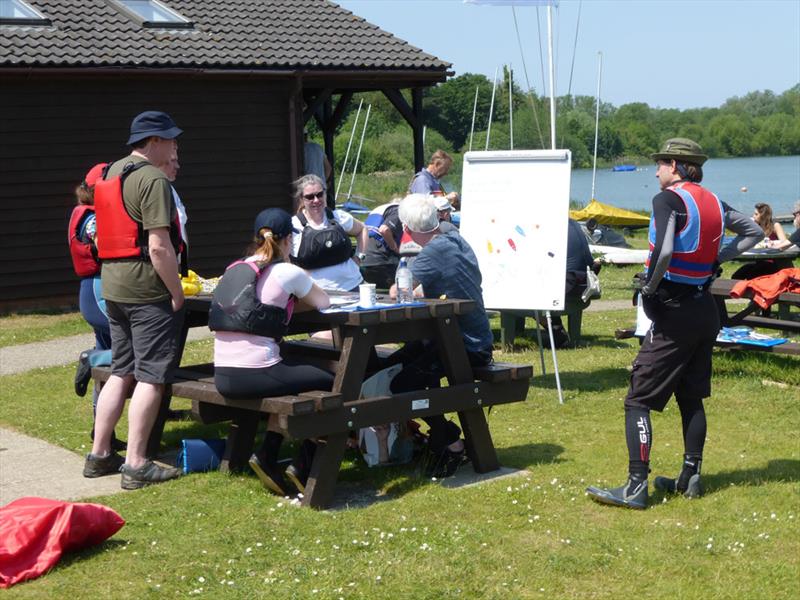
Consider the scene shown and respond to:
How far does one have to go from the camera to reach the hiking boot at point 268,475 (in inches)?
245

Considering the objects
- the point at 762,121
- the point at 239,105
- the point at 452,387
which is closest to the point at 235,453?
the point at 452,387

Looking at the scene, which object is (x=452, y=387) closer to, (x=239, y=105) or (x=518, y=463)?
(x=518, y=463)

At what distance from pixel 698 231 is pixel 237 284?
232 cm

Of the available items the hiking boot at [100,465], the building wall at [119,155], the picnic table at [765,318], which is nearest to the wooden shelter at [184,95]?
the building wall at [119,155]

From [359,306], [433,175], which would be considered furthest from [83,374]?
[433,175]

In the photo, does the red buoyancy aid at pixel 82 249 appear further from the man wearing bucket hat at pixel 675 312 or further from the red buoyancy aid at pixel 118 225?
the man wearing bucket hat at pixel 675 312

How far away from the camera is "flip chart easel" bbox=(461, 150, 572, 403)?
888 centimetres

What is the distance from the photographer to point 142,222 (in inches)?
250

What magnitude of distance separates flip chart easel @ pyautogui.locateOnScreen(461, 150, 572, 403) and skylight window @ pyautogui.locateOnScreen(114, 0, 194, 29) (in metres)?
9.33

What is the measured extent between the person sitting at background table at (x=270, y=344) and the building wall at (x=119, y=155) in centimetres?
1014

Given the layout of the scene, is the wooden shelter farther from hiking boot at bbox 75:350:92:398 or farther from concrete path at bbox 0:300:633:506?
hiking boot at bbox 75:350:92:398

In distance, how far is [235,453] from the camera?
6758 millimetres

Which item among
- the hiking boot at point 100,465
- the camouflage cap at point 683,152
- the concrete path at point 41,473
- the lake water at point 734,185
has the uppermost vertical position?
the camouflage cap at point 683,152

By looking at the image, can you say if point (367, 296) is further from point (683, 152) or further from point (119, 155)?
point (119, 155)
